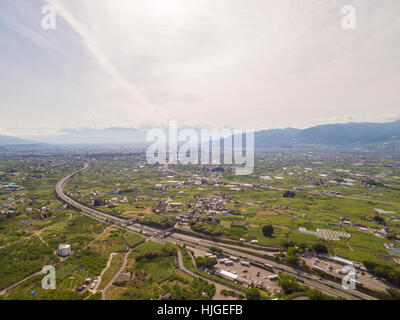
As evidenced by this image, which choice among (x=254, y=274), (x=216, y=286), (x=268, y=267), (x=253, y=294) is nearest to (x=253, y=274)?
(x=254, y=274)

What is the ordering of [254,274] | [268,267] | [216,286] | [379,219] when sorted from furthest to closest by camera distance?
Result: [379,219] < [268,267] < [254,274] < [216,286]

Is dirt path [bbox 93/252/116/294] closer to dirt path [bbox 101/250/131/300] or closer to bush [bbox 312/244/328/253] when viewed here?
dirt path [bbox 101/250/131/300]

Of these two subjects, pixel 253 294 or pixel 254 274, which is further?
pixel 254 274

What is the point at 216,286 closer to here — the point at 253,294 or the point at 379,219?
the point at 253,294

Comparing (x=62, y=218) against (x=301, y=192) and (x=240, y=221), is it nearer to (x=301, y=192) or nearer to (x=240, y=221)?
(x=240, y=221)

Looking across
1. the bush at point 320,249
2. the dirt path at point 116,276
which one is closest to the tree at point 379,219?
the bush at point 320,249

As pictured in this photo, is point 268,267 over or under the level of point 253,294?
under

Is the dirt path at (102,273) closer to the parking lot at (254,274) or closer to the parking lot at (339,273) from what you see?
the parking lot at (254,274)

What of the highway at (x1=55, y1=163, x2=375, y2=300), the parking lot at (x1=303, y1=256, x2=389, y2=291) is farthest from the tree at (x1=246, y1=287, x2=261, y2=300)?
the parking lot at (x1=303, y1=256, x2=389, y2=291)

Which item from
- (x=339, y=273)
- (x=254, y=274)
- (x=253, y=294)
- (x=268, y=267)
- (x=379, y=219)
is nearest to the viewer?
(x=253, y=294)
